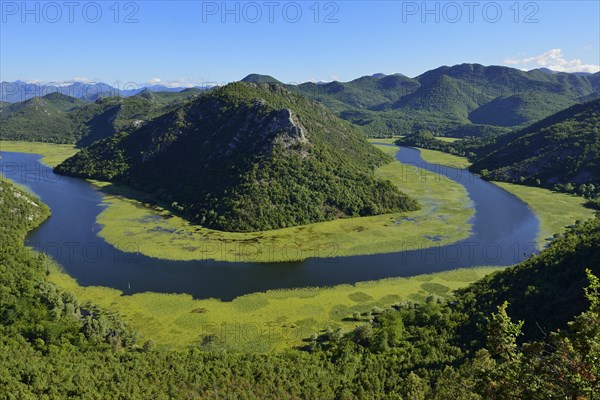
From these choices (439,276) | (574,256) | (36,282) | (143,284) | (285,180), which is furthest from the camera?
(285,180)

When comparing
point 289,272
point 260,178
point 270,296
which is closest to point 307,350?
point 270,296

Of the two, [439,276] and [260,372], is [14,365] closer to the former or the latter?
[260,372]

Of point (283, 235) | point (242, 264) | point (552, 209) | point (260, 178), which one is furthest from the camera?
point (552, 209)

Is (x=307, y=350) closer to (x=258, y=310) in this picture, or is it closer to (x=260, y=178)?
(x=258, y=310)

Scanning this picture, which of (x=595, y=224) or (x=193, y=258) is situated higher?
(x=595, y=224)

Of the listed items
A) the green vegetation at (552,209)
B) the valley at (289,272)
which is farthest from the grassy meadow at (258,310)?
the green vegetation at (552,209)

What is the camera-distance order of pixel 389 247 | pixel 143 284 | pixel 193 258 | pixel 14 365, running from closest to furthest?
pixel 14 365, pixel 143 284, pixel 193 258, pixel 389 247

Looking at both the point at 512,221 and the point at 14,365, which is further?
the point at 512,221

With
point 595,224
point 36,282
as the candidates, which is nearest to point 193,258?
point 36,282

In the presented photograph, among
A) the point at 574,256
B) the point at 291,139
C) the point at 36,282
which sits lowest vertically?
the point at 36,282
